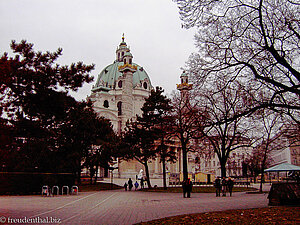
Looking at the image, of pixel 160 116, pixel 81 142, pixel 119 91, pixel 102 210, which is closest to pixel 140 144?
pixel 160 116

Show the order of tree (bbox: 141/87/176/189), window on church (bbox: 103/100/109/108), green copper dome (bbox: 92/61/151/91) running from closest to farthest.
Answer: tree (bbox: 141/87/176/189), window on church (bbox: 103/100/109/108), green copper dome (bbox: 92/61/151/91)

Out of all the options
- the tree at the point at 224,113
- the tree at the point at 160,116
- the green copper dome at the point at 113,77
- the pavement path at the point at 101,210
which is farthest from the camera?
the green copper dome at the point at 113,77

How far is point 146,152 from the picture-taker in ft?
119

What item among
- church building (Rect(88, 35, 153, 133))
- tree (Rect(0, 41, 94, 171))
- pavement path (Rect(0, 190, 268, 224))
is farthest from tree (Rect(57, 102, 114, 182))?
church building (Rect(88, 35, 153, 133))

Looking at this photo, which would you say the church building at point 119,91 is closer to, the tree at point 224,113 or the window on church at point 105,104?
the window on church at point 105,104

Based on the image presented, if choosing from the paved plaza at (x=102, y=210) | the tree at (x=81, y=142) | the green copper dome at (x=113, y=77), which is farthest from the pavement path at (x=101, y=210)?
the green copper dome at (x=113, y=77)

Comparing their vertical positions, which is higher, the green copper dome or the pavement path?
the green copper dome

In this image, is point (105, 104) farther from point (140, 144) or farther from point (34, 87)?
point (34, 87)

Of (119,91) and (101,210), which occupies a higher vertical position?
(119,91)

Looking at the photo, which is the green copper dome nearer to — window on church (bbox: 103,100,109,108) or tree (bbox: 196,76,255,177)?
window on church (bbox: 103,100,109,108)

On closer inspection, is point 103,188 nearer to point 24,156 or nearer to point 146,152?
point 146,152

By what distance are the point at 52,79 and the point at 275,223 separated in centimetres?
977

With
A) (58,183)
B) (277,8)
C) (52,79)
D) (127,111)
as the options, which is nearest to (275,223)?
(277,8)

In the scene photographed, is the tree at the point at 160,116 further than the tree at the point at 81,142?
No
